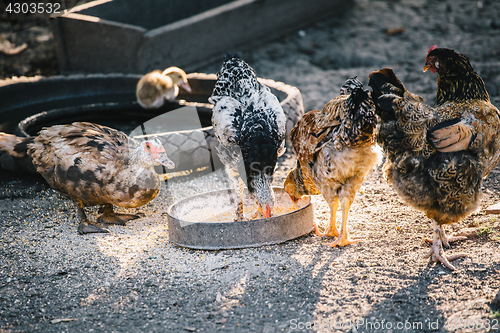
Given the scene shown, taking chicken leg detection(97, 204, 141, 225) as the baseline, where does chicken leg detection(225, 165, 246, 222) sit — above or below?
above

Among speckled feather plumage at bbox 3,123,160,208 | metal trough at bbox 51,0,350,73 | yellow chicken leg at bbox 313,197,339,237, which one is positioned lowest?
yellow chicken leg at bbox 313,197,339,237

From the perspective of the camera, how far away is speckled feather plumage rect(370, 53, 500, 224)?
315cm

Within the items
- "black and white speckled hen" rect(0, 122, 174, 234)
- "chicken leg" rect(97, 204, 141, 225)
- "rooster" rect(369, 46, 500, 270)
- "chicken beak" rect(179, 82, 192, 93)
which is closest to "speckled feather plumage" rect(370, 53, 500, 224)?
"rooster" rect(369, 46, 500, 270)

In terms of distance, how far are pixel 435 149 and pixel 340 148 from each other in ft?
2.26

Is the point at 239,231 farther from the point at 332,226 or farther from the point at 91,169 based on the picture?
the point at 91,169

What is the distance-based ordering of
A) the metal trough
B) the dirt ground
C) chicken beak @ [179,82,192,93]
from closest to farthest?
the dirt ground < chicken beak @ [179,82,192,93] < the metal trough

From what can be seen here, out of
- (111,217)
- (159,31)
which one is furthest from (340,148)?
(159,31)

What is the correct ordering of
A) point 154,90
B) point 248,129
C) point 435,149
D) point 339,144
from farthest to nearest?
point 154,90
point 248,129
point 339,144
point 435,149

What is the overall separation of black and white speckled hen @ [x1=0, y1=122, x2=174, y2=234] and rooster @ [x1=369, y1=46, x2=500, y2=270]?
1903 mm

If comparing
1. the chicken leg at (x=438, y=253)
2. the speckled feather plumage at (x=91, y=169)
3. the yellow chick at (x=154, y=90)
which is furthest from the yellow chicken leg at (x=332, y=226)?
the yellow chick at (x=154, y=90)

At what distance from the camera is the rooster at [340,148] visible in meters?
3.33

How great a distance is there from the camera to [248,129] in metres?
3.82

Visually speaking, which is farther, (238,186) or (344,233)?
(238,186)

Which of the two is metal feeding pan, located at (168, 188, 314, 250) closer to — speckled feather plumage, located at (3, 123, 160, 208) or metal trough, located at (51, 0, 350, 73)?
speckled feather plumage, located at (3, 123, 160, 208)
